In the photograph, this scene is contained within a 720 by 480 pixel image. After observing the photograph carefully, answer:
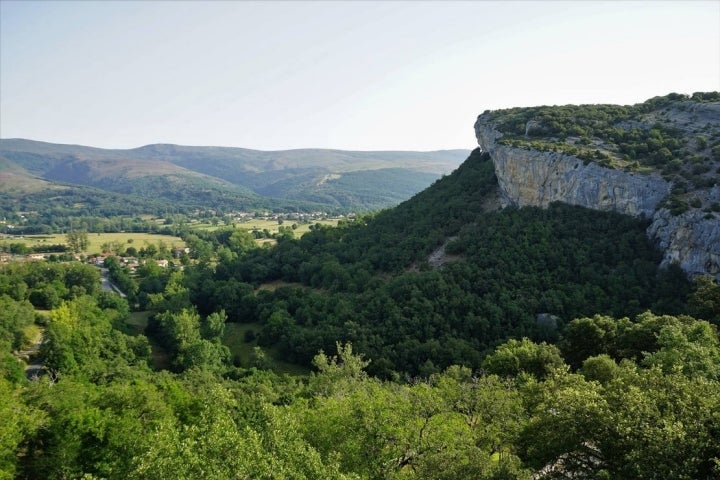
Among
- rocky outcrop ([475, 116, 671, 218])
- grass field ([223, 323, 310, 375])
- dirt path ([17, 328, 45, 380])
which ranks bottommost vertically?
grass field ([223, 323, 310, 375])

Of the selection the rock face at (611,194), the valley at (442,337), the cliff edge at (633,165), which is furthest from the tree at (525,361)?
the cliff edge at (633,165)

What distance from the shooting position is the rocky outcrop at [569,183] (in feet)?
172

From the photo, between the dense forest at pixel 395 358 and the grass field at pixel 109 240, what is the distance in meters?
52.1

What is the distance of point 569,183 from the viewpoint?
2267 inches

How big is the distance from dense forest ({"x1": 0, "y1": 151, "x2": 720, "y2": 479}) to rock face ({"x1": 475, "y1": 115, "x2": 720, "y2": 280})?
174 centimetres

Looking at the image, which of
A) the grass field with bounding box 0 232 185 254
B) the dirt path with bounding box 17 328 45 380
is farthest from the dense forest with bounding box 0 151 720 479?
the grass field with bounding box 0 232 185 254

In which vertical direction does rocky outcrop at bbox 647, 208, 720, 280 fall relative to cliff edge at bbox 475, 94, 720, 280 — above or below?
below

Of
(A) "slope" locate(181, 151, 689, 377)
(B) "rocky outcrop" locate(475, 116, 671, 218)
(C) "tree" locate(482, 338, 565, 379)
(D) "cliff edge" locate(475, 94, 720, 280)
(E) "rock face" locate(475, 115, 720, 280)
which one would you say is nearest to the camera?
(C) "tree" locate(482, 338, 565, 379)

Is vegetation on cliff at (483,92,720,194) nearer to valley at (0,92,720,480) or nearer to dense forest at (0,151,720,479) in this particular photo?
valley at (0,92,720,480)

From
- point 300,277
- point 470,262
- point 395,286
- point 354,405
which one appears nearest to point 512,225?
point 470,262

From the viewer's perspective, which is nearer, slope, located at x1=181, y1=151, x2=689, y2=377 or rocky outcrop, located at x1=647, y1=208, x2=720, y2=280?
rocky outcrop, located at x1=647, y1=208, x2=720, y2=280

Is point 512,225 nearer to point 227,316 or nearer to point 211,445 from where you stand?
point 227,316

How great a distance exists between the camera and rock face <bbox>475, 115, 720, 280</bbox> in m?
45.2

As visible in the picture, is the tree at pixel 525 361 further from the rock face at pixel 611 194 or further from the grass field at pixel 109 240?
A: the grass field at pixel 109 240
